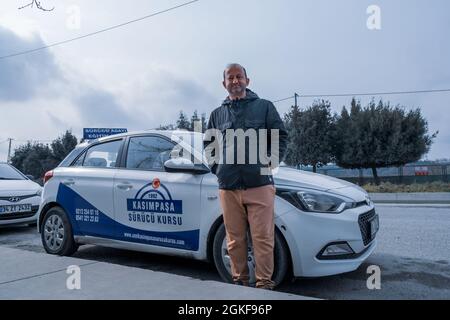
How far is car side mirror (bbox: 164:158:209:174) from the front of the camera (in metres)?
4.25

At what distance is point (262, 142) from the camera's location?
354cm

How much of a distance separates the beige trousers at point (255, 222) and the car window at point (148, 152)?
130 cm

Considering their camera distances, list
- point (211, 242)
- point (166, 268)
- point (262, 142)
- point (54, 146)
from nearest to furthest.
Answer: point (262, 142) → point (211, 242) → point (166, 268) → point (54, 146)

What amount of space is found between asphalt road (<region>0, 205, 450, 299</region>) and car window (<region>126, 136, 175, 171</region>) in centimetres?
115

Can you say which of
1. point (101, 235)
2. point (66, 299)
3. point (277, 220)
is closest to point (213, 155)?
point (277, 220)

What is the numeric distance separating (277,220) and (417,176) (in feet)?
88.7

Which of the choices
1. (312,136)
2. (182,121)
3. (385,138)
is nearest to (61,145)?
(182,121)

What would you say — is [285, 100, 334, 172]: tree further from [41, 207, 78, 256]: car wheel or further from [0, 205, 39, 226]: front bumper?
[41, 207, 78, 256]: car wheel

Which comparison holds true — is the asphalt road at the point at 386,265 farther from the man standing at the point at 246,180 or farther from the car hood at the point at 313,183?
the car hood at the point at 313,183

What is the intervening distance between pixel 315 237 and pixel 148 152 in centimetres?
218

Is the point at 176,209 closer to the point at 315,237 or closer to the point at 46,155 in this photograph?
the point at 315,237

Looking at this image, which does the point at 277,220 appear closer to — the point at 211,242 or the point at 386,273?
the point at 211,242

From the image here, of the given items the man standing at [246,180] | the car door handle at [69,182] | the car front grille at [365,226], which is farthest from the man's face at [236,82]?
the car door handle at [69,182]

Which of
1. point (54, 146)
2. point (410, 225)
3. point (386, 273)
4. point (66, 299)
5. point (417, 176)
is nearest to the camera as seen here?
point (66, 299)
